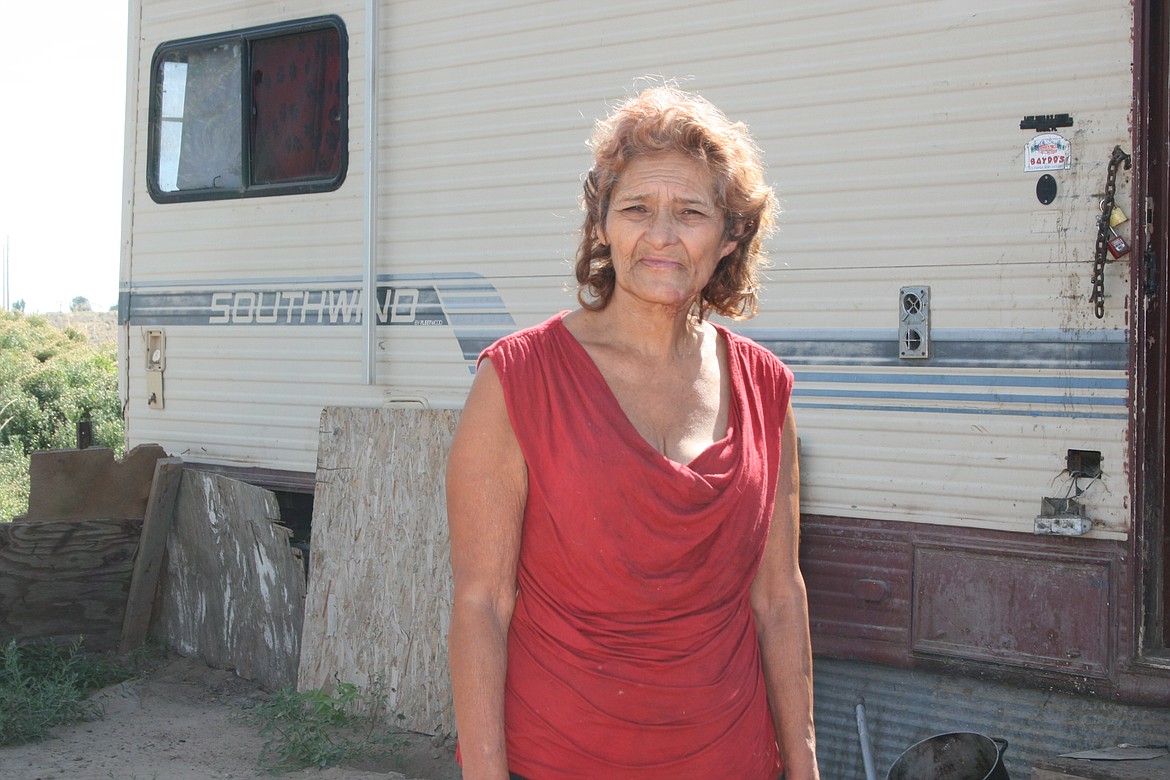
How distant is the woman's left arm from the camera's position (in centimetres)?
227

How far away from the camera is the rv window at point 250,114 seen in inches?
210

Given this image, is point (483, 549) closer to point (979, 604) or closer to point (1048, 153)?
point (979, 604)

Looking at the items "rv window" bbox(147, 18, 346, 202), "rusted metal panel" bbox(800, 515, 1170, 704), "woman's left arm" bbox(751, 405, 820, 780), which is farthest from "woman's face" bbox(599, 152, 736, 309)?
"rv window" bbox(147, 18, 346, 202)

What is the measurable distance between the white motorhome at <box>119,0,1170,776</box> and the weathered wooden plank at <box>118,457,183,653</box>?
2.44 ft

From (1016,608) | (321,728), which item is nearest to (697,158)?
(1016,608)

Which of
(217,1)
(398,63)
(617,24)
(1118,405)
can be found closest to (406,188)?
(398,63)

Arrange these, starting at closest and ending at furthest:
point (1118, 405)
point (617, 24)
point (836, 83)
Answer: point (1118, 405) → point (836, 83) → point (617, 24)

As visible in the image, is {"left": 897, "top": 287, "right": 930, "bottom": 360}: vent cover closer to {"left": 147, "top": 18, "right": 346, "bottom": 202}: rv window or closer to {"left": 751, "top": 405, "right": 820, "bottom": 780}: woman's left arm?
{"left": 751, "top": 405, "right": 820, "bottom": 780}: woman's left arm

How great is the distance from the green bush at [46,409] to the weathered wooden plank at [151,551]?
10.5ft

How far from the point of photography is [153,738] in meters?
4.94

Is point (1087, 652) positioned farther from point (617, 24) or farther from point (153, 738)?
point (153, 738)

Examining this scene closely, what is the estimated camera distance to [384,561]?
4961 mm

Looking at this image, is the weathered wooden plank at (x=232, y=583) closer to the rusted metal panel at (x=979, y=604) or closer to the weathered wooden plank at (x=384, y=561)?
the weathered wooden plank at (x=384, y=561)

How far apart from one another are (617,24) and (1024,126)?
156 centimetres
